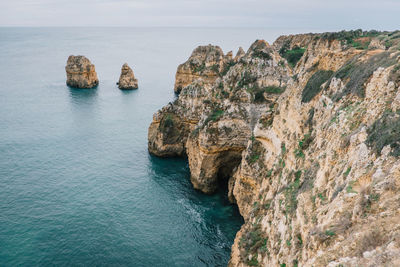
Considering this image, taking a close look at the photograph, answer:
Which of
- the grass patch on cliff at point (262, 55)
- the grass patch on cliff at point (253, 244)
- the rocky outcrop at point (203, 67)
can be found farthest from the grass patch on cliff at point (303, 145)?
the rocky outcrop at point (203, 67)

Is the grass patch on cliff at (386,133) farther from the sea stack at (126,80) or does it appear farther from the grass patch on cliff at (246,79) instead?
the sea stack at (126,80)

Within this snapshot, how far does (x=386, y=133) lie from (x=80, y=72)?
336ft

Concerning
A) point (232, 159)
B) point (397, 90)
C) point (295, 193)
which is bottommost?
point (232, 159)

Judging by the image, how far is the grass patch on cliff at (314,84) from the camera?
2341 cm

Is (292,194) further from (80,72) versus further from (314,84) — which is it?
A: (80,72)

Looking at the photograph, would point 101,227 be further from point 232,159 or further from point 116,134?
point 116,134

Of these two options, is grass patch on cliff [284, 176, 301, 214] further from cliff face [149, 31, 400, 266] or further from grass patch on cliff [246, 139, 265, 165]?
grass patch on cliff [246, 139, 265, 165]

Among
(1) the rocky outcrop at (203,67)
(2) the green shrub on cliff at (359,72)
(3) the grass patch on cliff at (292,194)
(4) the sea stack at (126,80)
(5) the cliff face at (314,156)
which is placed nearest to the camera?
(5) the cliff face at (314,156)

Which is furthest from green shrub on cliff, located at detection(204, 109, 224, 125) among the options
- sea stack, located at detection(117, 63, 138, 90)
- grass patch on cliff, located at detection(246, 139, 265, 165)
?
sea stack, located at detection(117, 63, 138, 90)

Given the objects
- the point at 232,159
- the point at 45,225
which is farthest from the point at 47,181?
the point at 232,159

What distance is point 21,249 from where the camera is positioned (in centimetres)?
2862

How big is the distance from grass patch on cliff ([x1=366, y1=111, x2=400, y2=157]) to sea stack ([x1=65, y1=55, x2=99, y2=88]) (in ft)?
328

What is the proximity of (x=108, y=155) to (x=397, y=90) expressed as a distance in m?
46.2

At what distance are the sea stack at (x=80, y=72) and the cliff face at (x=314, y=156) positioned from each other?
73.3m
